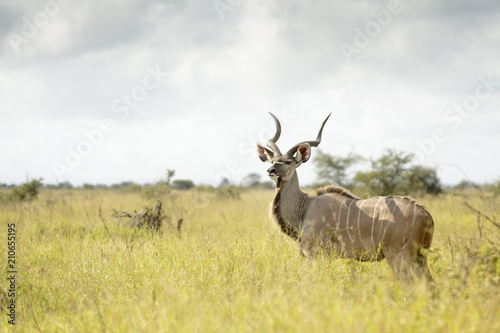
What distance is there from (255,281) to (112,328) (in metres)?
1.45

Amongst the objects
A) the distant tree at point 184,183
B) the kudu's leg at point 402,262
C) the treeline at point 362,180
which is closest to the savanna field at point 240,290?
the kudu's leg at point 402,262

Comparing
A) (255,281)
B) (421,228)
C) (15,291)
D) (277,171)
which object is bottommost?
(15,291)

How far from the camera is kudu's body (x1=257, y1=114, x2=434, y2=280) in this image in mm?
4523

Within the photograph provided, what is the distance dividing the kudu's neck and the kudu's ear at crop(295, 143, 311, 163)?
33cm

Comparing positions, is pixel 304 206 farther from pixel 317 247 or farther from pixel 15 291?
pixel 15 291

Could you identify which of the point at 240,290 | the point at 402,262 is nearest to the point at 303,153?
the point at 402,262

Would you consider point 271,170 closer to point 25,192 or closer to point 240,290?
point 240,290

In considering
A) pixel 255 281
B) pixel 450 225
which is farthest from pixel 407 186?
pixel 255 281

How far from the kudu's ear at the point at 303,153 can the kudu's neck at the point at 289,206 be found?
326 millimetres

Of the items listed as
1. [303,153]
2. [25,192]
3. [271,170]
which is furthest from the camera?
[25,192]

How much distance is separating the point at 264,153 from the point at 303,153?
754 mm

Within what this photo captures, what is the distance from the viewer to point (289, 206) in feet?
18.7

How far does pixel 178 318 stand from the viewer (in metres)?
3.14

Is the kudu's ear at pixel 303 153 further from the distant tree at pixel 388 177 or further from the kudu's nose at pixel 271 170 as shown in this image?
the distant tree at pixel 388 177
